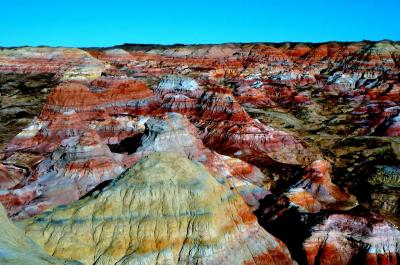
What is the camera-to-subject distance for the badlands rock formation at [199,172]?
21203mm

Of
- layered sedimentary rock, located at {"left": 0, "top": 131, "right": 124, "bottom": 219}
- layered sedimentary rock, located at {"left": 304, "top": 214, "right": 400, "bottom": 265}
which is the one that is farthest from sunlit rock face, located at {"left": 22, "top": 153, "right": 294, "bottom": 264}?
layered sedimentary rock, located at {"left": 0, "top": 131, "right": 124, "bottom": 219}

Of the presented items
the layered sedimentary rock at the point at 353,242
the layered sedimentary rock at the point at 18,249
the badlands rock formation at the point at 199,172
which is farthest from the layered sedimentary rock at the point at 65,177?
the layered sedimentary rock at the point at 353,242

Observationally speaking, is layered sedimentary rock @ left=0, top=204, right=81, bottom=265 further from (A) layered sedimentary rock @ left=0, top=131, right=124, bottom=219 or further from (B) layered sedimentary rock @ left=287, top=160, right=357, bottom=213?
(B) layered sedimentary rock @ left=287, top=160, right=357, bottom=213

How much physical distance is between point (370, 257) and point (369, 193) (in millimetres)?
16754

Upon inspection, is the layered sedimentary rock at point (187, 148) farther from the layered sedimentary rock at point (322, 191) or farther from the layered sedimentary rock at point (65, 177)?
the layered sedimentary rock at point (65, 177)

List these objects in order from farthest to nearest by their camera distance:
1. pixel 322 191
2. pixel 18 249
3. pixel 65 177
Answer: pixel 322 191 < pixel 65 177 < pixel 18 249

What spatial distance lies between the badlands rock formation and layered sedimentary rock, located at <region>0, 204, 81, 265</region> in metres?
0.12

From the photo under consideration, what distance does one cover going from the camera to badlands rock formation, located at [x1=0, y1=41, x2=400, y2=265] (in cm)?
2120

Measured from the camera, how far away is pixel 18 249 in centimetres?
1728

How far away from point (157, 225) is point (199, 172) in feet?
10.8

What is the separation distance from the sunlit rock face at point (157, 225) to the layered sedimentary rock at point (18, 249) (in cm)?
138

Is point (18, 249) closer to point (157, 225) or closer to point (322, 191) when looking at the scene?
point (157, 225)

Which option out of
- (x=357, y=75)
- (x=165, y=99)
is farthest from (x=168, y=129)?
(x=357, y=75)

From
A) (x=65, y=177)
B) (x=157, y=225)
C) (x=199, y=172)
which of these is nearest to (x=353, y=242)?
(x=199, y=172)
